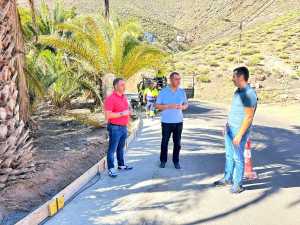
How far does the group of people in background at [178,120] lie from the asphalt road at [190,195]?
26 cm

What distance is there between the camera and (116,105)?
7984 millimetres

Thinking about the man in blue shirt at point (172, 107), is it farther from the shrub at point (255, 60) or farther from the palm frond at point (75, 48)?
the shrub at point (255, 60)

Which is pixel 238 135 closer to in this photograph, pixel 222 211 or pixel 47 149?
pixel 222 211

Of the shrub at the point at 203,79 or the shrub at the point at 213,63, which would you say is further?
the shrub at the point at 213,63

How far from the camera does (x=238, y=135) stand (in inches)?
270

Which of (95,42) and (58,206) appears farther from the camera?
(95,42)

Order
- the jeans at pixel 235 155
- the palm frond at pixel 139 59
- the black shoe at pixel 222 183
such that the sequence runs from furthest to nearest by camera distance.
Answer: the palm frond at pixel 139 59
the black shoe at pixel 222 183
the jeans at pixel 235 155

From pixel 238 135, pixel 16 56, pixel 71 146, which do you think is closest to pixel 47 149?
pixel 71 146

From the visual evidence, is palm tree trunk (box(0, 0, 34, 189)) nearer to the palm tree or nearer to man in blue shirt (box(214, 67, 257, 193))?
man in blue shirt (box(214, 67, 257, 193))

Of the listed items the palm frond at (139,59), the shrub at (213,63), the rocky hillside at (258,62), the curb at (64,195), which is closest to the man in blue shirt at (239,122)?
the curb at (64,195)

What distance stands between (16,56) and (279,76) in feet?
89.9

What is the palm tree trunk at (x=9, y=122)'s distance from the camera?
7.07 meters

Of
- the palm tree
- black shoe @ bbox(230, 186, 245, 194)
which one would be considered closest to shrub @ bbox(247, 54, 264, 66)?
the palm tree

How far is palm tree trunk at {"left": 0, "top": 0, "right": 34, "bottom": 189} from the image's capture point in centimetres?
707
